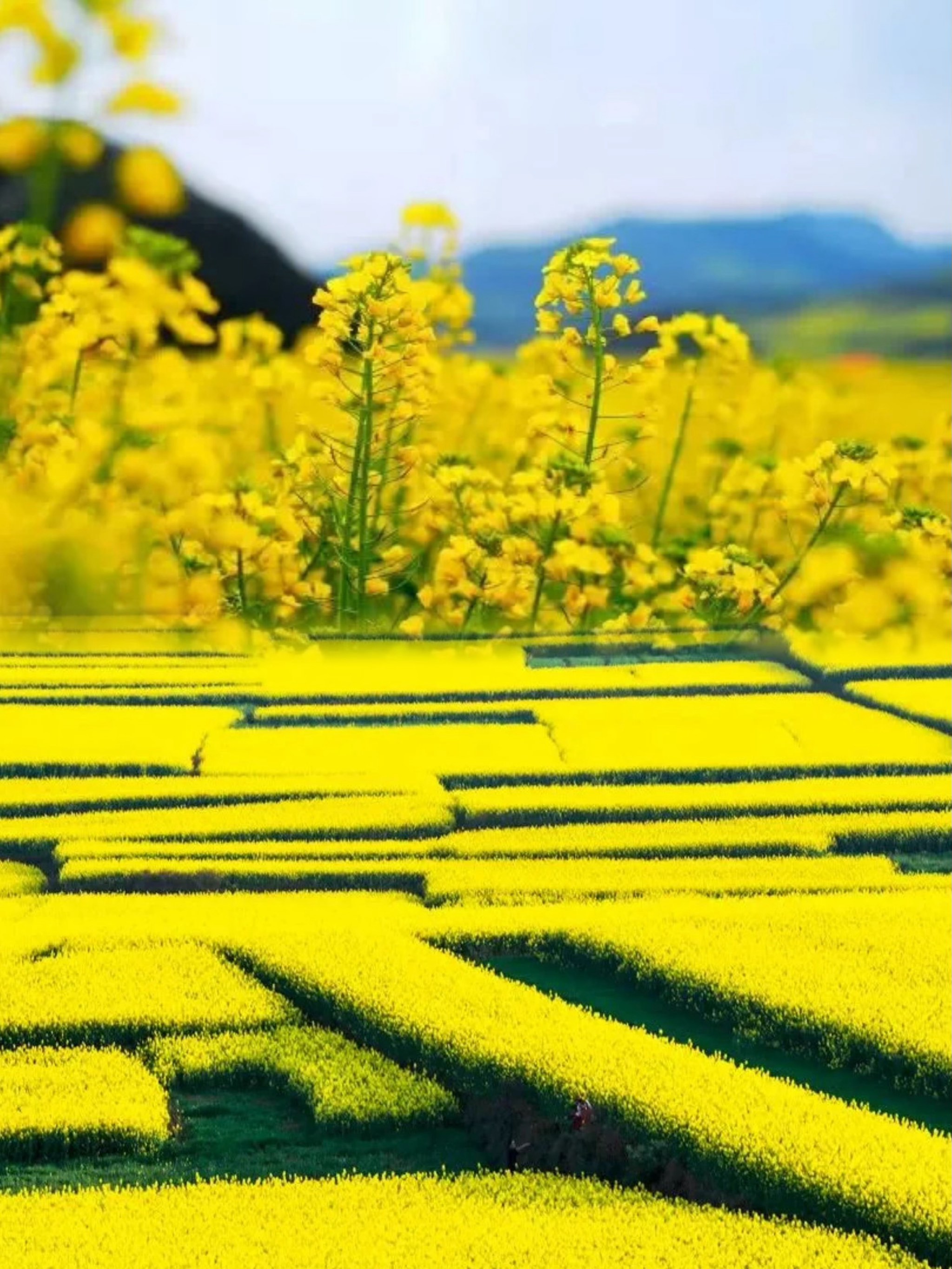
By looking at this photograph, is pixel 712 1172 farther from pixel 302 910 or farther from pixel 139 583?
pixel 139 583

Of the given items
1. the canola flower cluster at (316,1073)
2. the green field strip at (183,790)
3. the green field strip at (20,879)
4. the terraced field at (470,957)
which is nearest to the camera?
the terraced field at (470,957)

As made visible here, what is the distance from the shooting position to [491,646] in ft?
11.7

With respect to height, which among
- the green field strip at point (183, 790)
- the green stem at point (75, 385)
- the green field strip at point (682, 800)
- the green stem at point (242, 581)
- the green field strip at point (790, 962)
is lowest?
the green field strip at point (790, 962)

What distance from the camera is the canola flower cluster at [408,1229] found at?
6.09 feet

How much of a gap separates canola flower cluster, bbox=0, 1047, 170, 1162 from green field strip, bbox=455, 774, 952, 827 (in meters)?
0.96

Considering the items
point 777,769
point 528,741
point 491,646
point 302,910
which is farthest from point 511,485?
point 302,910

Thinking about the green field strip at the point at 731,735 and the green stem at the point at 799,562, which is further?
the green stem at the point at 799,562

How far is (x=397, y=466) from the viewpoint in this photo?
3.48m

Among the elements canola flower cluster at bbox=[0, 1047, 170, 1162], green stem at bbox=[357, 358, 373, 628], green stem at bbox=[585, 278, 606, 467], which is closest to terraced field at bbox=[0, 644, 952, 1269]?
canola flower cluster at bbox=[0, 1047, 170, 1162]

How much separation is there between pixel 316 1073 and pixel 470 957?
433 millimetres

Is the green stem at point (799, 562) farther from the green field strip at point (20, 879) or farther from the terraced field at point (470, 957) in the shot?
the green field strip at point (20, 879)

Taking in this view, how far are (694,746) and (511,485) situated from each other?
0.85 metres

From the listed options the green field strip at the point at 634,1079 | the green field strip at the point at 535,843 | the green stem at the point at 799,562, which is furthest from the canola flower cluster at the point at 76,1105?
the green stem at the point at 799,562

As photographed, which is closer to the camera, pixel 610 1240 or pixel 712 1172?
pixel 610 1240
